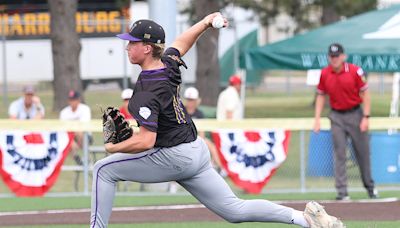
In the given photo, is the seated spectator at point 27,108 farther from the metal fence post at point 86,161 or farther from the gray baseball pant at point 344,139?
the gray baseball pant at point 344,139

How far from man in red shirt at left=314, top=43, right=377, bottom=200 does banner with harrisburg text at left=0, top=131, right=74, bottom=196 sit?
3745 mm

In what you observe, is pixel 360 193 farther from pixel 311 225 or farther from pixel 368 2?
pixel 368 2

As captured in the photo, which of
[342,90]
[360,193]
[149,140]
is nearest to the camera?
[149,140]

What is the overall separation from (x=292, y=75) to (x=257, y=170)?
4181cm

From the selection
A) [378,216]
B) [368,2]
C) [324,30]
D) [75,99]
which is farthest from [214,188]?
[368,2]

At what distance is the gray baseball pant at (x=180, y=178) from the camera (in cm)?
816

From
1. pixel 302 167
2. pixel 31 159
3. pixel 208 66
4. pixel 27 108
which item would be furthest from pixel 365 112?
pixel 208 66

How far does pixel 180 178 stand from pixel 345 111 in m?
5.69

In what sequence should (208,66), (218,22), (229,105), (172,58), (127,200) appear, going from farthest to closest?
(208,66) → (229,105) → (127,200) → (218,22) → (172,58)

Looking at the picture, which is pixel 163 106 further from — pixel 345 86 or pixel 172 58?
pixel 345 86

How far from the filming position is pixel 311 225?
326 inches

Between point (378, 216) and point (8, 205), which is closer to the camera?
point (378, 216)

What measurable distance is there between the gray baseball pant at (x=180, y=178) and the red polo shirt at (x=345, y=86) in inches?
206

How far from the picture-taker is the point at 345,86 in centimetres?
1338
